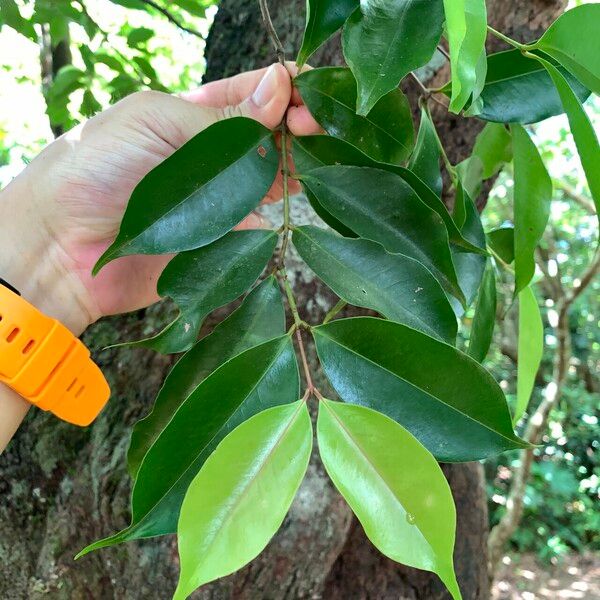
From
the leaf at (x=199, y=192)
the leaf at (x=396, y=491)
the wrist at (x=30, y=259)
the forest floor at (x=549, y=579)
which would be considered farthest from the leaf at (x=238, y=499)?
the forest floor at (x=549, y=579)

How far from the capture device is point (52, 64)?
1.65 metres

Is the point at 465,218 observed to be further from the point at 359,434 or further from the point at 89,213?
the point at 89,213

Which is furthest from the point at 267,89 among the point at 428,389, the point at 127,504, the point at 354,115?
the point at 127,504

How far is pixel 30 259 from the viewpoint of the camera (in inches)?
27.1

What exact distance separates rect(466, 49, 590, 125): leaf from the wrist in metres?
0.48

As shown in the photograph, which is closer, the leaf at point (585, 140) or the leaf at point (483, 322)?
the leaf at point (585, 140)

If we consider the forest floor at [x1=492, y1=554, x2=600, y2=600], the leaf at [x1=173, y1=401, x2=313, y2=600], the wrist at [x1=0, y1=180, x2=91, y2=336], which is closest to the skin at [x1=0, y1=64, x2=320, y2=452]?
the wrist at [x1=0, y1=180, x2=91, y2=336]

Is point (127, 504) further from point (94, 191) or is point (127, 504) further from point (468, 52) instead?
point (468, 52)

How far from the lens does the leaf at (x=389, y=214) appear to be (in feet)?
1.48

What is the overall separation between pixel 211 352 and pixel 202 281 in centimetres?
5

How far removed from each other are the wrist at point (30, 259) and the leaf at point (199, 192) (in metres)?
0.30

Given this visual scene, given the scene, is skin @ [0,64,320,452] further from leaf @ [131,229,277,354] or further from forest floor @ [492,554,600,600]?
forest floor @ [492,554,600,600]

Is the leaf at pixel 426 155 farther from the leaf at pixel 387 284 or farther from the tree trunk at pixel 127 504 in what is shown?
the tree trunk at pixel 127 504

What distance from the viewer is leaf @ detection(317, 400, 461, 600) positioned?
1.05 ft
